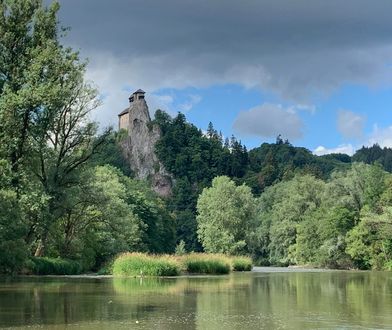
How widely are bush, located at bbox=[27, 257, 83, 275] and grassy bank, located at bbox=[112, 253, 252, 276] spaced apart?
14.1 feet

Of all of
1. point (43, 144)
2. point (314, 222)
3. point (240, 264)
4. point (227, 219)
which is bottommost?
point (240, 264)

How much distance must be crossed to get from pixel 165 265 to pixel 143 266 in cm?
190

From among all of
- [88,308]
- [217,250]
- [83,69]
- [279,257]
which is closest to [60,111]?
[83,69]

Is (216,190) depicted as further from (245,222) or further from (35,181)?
(35,181)

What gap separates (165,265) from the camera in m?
48.8

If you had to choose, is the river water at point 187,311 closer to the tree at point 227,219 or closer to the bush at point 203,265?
the bush at point 203,265

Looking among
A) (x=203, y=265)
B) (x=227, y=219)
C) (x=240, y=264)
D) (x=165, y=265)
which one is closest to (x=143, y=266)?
(x=165, y=265)

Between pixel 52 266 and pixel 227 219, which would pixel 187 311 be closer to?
pixel 52 266

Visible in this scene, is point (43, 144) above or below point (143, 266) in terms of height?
above

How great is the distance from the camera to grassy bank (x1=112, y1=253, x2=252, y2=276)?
48.1 metres

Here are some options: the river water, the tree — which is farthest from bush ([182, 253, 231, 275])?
the tree

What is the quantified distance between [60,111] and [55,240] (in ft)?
42.0

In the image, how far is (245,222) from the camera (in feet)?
337

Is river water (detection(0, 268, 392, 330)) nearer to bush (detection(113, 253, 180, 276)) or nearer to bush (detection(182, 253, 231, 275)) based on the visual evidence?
bush (detection(113, 253, 180, 276))
